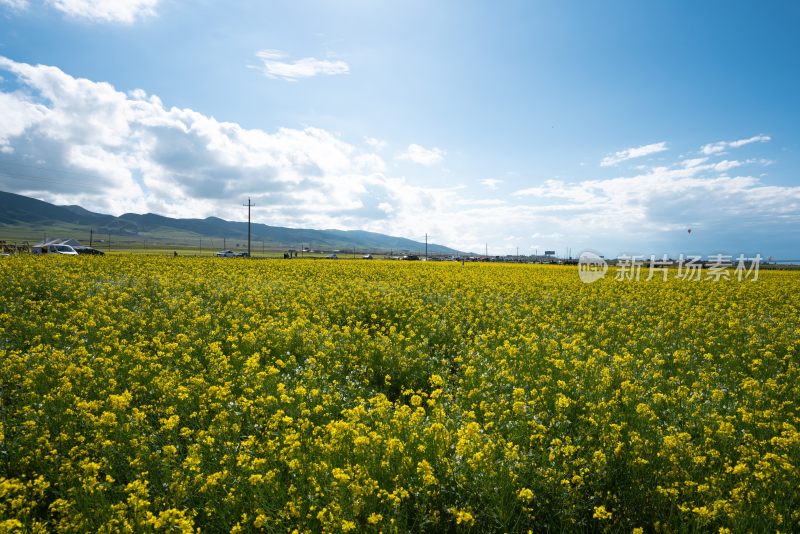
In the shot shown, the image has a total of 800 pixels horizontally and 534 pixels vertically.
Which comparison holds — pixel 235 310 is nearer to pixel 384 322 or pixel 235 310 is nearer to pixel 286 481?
pixel 384 322

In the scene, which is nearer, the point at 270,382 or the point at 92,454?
the point at 92,454

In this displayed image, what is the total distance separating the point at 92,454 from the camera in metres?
5.24

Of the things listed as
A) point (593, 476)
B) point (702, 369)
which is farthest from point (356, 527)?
point (702, 369)

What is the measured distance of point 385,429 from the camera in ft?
17.0

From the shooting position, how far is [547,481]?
14.0 ft

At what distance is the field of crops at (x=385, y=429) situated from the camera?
4.07 m

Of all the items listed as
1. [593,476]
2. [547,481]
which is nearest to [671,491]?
[593,476]

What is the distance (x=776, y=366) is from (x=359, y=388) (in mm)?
9141

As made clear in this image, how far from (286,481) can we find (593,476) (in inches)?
136

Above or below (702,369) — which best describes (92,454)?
below

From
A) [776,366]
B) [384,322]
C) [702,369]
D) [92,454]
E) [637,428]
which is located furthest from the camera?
[384,322]

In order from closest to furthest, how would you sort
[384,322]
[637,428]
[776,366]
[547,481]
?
1. [547,481]
2. [637,428]
3. [776,366]
4. [384,322]

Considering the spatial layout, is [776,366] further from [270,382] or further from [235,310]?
[235,310]

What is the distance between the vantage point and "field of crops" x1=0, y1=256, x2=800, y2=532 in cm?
407
